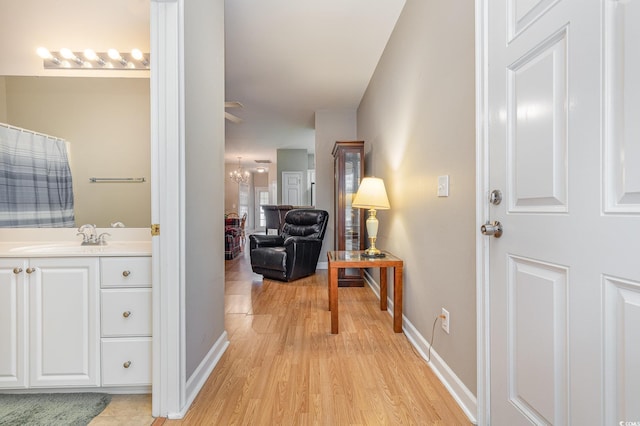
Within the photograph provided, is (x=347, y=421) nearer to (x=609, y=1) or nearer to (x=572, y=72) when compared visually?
(x=572, y=72)

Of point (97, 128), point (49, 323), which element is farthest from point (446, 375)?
point (97, 128)

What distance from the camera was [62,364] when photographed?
1505mm

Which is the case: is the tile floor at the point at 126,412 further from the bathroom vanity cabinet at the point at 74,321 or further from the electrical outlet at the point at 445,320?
the electrical outlet at the point at 445,320

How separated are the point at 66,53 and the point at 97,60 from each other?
23 centimetres

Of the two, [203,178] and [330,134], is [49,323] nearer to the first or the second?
[203,178]

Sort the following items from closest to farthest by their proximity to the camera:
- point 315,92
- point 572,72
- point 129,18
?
1. point 572,72
2. point 129,18
3. point 315,92

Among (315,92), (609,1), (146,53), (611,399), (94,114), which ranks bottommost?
(611,399)

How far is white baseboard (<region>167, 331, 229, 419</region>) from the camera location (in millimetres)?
1472

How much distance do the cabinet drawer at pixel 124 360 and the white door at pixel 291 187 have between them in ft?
19.7

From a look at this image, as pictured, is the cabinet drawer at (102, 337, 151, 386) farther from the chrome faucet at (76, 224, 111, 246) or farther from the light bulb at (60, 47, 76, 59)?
the light bulb at (60, 47, 76, 59)

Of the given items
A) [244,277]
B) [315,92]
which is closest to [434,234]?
[315,92]

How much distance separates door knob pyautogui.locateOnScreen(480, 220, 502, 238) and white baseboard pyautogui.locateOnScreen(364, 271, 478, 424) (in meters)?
0.82

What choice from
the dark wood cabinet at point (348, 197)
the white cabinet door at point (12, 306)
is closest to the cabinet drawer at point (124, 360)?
the white cabinet door at point (12, 306)

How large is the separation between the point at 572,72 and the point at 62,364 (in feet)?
8.34
